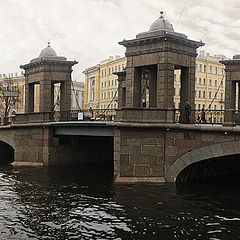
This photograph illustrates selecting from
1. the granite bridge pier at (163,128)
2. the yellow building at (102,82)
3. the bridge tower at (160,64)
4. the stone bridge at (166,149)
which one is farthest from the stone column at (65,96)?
the yellow building at (102,82)

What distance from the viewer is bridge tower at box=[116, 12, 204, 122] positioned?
20.0 m

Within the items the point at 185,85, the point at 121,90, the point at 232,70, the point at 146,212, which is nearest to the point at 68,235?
the point at 146,212

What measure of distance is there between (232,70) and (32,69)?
13.3 m

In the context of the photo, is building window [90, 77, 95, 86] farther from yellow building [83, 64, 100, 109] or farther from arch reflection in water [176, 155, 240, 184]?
arch reflection in water [176, 155, 240, 184]

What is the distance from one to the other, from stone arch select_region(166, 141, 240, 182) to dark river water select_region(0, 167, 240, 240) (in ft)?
2.08

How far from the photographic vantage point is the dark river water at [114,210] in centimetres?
1207

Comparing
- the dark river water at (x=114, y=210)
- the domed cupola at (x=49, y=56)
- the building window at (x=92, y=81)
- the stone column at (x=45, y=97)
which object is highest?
the building window at (x=92, y=81)

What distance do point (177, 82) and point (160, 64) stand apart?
52901 millimetres

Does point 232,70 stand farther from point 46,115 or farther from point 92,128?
point 46,115

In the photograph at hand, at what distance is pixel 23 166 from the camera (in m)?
28.3

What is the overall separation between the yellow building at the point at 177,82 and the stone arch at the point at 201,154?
50.8m

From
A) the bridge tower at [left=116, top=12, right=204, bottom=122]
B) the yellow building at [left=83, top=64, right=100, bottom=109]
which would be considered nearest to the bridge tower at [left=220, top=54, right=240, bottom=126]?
the bridge tower at [left=116, top=12, right=204, bottom=122]

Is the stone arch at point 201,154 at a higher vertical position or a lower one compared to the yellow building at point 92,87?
lower

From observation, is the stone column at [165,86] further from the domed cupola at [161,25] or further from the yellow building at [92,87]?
the yellow building at [92,87]
